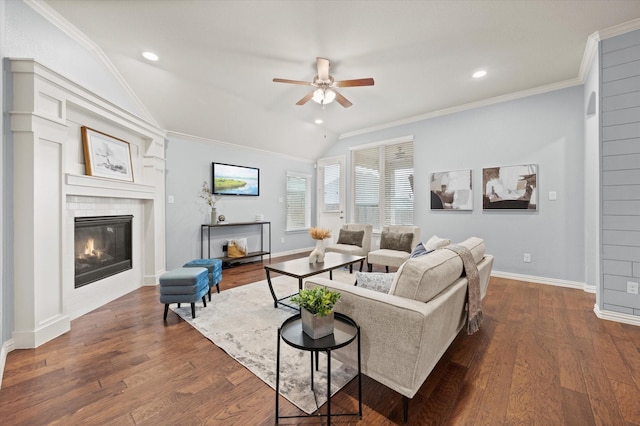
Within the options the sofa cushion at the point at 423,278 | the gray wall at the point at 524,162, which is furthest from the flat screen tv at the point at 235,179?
the sofa cushion at the point at 423,278

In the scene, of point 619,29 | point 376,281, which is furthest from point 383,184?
point 376,281

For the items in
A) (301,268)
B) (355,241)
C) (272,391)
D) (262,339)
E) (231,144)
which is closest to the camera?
(272,391)

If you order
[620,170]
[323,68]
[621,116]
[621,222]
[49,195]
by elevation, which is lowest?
[621,222]

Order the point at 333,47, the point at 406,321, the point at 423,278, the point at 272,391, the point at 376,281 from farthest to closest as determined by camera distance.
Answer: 1. the point at 333,47
2. the point at 376,281
3. the point at 272,391
4. the point at 423,278
5. the point at 406,321

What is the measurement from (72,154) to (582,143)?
6.23 metres

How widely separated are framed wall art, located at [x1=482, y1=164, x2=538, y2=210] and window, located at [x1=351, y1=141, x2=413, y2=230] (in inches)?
51.8

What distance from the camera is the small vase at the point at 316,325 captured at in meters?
1.36

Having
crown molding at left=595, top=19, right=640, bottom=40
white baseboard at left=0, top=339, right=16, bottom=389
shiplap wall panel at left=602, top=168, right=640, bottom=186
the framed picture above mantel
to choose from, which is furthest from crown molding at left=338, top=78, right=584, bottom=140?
white baseboard at left=0, top=339, right=16, bottom=389

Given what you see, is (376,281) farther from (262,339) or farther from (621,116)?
(621,116)

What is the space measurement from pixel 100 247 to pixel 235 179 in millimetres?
2544

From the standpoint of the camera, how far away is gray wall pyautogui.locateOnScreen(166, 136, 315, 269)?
4.44 meters

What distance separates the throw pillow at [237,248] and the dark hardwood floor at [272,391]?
93.1 inches

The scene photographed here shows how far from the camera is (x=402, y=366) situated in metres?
1.38

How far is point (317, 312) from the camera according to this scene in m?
1.36
